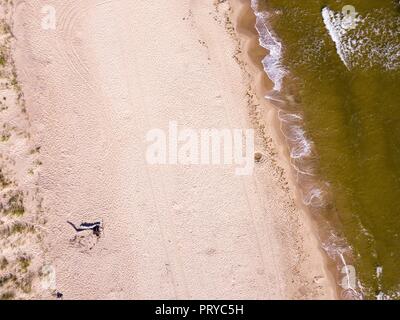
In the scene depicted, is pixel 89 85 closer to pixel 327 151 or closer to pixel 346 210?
pixel 327 151

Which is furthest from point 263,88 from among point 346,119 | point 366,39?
point 366,39

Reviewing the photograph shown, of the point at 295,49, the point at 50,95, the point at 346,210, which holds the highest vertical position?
the point at 295,49

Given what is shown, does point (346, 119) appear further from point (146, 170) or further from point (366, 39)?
point (146, 170)

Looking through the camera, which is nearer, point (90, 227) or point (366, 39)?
point (90, 227)

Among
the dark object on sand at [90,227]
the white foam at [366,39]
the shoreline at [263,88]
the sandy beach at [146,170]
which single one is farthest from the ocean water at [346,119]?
→ the dark object on sand at [90,227]

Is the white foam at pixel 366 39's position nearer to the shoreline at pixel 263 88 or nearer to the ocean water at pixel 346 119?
the ocean water at pixel 346 119
